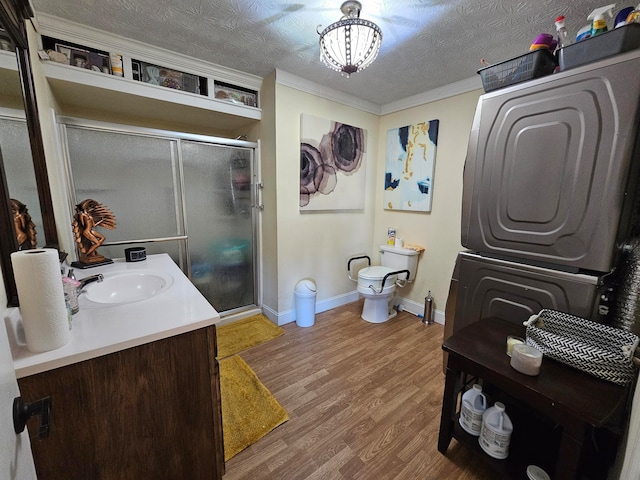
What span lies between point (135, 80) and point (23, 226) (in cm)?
142

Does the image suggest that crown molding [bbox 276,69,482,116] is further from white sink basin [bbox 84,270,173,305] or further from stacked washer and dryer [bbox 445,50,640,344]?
white sink basin [bbox 84,270,173,305]

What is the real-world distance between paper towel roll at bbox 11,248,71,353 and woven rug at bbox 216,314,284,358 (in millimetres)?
1483

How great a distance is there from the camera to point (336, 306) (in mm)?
2994

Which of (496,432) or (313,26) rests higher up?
(313,26)

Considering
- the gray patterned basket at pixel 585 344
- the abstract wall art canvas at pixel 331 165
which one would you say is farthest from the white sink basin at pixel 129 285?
the gray patterned basket at pixel 585 344

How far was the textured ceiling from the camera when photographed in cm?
139

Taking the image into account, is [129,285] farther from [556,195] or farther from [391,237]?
[391,237]

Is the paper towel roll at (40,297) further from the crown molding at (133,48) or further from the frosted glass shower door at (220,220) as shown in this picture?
the crown molding at (133,48)

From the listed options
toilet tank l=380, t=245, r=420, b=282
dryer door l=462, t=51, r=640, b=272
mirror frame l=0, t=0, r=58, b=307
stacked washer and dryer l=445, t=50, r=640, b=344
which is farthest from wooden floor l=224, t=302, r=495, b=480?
mirror frame l=0, t=0, r=58, b=307

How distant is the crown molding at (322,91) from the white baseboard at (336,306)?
2.10 metres

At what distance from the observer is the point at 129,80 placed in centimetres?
181

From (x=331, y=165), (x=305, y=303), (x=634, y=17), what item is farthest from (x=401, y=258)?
(x=634, y=17)

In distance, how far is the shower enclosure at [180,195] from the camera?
1.90m

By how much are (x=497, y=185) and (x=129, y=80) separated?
245cm
